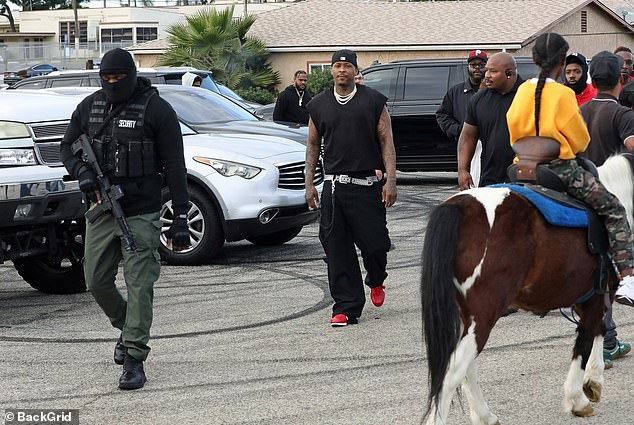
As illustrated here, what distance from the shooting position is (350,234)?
341 inches

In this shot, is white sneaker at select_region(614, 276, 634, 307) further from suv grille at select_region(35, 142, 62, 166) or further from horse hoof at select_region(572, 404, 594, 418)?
suv grille at select_region(35, 142, 62, 166)

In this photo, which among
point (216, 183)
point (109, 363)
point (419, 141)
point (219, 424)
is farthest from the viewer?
point (419, 141)

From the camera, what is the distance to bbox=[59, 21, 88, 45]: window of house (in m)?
83.1

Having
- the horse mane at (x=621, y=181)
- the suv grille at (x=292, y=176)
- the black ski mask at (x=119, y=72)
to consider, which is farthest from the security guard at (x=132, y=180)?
the suv grille at (x=292, y=176)

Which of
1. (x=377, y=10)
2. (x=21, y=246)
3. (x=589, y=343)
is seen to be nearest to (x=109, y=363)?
(x=21, y=246)

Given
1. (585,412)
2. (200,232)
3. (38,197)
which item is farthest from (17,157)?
(585,412)

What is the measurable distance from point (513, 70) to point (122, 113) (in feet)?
9.47

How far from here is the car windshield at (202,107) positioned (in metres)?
12.4

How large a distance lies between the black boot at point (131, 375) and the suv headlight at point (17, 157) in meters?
2.75

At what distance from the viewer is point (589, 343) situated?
20.1ft

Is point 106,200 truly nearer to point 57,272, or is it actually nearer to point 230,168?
point 57,272

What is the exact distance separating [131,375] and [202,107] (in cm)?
645

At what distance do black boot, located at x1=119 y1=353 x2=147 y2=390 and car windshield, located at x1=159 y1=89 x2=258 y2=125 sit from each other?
5.68 metres

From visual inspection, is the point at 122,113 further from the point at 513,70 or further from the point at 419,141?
the point at 419,141
